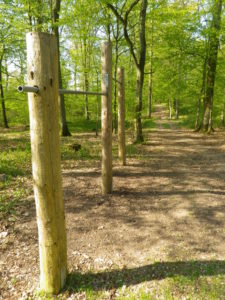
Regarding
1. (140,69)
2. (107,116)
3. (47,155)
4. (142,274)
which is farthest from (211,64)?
(47,155)

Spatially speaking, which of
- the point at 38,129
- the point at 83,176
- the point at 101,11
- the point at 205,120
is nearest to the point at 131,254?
the point at 38,129

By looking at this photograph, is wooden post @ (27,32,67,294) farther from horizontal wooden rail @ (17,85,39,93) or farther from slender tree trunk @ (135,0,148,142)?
slender tree trunk @ (135,0,148,142)

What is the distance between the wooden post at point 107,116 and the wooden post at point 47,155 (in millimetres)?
2193

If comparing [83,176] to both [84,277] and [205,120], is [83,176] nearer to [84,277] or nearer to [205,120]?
[84,277]

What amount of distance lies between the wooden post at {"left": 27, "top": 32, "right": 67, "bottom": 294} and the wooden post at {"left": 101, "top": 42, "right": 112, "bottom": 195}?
7.19 ft

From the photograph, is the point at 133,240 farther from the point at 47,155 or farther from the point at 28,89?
the point at 28,89

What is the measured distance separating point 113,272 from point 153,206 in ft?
5.68

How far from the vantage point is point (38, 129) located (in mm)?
1875

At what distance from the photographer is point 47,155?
1924 millimetres

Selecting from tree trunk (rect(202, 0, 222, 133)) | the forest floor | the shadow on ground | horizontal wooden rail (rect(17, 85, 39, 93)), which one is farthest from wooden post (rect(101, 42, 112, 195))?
tree trunk (rect(202, 0, 222, 133))

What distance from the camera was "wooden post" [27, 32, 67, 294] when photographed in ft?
5.92

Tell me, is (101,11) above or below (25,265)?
above

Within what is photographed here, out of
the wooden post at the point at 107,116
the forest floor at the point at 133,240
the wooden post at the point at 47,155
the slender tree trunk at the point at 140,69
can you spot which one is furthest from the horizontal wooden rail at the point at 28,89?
the slender tree trunk at the point at 140,69

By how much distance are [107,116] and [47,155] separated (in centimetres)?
240
